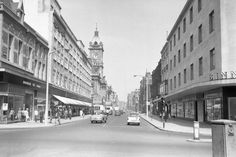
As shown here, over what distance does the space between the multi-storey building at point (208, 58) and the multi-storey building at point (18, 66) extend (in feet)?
64.4

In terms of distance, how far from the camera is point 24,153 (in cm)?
1238

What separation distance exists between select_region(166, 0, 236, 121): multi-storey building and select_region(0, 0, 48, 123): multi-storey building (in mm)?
19634

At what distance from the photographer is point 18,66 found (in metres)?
38.1

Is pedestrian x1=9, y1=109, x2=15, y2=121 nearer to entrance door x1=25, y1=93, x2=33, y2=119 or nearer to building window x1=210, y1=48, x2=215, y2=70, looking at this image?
entrance door x1=25, y1=93, x2=33, y2=119

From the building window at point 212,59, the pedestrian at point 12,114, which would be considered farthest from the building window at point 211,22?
the pedestrian at point 12,114

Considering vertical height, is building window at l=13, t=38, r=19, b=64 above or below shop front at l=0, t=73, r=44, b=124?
above

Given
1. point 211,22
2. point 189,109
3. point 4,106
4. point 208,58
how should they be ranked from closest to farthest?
point 4,106 → point 211,22 → point 208,58 → point 189,109

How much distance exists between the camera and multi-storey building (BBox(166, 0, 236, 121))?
97.2ft

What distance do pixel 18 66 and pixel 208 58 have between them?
21.9 meters

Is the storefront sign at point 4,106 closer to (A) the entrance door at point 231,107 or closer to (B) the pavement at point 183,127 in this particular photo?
(B) the pavement at point 183,127

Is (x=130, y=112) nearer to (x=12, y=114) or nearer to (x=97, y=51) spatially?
(x=12, y=114)

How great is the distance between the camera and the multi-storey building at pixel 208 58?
97.2 feet

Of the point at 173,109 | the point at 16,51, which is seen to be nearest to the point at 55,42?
the point at 16,51

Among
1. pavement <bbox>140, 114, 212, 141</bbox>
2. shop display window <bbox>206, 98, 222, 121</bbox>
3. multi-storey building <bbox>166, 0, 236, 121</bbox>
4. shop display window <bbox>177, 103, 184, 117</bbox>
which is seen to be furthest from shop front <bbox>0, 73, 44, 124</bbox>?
shop display window <bbox>177, 103, 184, 117</bbox>
